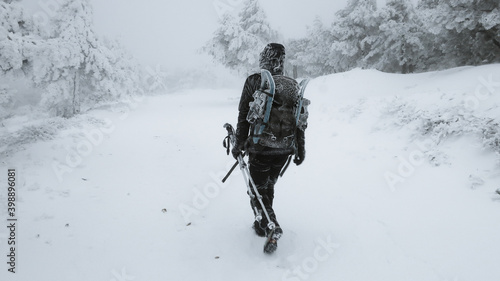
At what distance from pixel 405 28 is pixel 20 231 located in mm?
30649

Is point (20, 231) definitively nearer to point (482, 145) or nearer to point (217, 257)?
point (217, 257)

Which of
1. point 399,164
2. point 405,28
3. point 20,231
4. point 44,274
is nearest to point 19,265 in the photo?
point 44,274

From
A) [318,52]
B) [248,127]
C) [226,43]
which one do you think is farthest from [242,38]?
[248,127]

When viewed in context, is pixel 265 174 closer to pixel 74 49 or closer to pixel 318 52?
pixel 74 49

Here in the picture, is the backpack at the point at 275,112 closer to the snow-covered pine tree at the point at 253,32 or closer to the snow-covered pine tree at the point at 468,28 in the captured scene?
the snow-covered pine tree at the point at 468,28

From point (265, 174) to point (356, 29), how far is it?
31.2m

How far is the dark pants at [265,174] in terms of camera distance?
143 inches

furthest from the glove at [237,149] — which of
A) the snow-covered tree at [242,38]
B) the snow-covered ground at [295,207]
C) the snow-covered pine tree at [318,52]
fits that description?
the snow-covered pine tree at [318,52]

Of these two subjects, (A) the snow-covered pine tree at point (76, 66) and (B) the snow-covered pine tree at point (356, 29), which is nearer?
(A) the snow-covered pine tree at point (76, 66)

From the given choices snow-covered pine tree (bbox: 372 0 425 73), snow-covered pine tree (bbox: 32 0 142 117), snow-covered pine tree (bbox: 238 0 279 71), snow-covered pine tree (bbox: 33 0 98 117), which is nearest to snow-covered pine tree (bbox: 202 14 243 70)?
snow-covered pine tree (bbox: 238 0 279 71)

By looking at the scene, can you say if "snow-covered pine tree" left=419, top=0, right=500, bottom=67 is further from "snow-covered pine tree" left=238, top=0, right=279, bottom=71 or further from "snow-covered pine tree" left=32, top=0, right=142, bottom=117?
"snow-covered pine tree" left=32, top=0, right=142, bottom=117

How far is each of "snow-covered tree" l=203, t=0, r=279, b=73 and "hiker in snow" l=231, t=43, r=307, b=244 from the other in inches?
774

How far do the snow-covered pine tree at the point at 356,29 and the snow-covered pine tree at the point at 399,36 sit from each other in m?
1.05

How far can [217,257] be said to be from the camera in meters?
3.63
